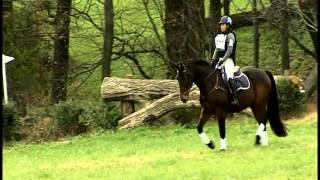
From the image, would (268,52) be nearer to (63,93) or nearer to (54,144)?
(63,93)

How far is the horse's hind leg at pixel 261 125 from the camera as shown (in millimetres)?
13289

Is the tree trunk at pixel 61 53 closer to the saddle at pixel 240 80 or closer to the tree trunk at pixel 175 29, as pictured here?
the tree trunk at pixel 175 29

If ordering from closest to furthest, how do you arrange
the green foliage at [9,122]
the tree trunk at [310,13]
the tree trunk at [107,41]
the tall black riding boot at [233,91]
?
the tall black riding boot at [233,91]
the green foliage at [9,122]
the tree trunk at [310,13]
the tree trunk at [107,41]

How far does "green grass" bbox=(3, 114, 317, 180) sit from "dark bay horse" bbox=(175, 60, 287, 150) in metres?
0.41

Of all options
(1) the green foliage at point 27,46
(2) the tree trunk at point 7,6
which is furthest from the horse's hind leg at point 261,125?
(2) the tree trunk at point 7,6

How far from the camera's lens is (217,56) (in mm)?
13312

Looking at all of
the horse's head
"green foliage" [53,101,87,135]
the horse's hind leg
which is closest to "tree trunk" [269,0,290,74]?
"green foliage" [53,101,87,135]

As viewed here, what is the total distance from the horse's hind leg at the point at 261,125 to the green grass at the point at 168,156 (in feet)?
0.73

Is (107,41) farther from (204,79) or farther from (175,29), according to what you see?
(204,79)

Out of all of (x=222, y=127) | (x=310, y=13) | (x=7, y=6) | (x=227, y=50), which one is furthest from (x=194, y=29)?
(x=222, y=127)

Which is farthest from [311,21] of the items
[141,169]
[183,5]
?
[141,169]

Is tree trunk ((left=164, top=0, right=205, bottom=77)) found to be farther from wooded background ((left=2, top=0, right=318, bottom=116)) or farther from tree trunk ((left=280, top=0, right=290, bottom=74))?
tree trunk ((left=280, top=0, right=290, bottom=74))

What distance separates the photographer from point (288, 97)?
20.4 meters

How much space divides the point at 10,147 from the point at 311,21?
11.2 meters
